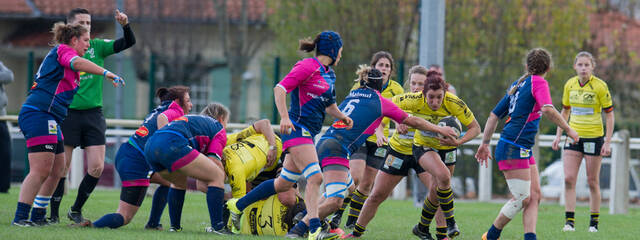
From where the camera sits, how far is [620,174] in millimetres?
13305

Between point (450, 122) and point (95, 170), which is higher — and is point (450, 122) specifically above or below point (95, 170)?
above

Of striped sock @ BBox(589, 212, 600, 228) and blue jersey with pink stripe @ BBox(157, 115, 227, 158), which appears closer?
blue jersey with pink stripe @ BBox(157, 115, 227, 158)

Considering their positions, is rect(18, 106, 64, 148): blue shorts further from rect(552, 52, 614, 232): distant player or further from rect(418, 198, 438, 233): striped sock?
rect(552, 52, 614, 232): distant player

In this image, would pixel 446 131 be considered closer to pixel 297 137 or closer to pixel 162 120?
pixel 297 137

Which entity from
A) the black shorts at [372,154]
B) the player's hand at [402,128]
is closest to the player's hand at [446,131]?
the player's hand at [402,128]

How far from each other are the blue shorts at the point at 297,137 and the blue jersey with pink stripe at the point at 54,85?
1.99 meters

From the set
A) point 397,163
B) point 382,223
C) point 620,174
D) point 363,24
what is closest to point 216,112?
point 397,163

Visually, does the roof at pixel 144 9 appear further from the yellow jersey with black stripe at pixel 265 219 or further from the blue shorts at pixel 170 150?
the blue shorts at pixel 170 150

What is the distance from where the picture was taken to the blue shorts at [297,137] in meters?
7.71

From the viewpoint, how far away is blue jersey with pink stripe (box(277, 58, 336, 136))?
769 centimetres

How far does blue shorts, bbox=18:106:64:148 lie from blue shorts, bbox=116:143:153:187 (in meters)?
0.68

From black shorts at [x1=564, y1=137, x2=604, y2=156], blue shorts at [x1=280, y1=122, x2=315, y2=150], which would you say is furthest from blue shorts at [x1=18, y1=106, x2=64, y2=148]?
black shorts at [x1=564, y1=137, x2=604, y2=156]

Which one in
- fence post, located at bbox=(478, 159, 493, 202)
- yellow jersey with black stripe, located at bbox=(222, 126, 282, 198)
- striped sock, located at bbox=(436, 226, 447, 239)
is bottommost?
→ fence post, located at bbox=(478, 159, 493, 202)

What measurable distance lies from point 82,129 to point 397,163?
3127 mm
